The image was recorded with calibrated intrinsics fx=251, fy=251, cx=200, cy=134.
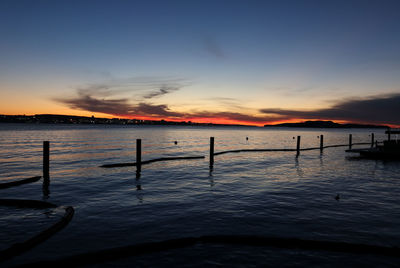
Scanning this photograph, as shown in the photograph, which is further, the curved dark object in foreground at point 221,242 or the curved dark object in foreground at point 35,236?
the curved dark object in foreground at point 35,236

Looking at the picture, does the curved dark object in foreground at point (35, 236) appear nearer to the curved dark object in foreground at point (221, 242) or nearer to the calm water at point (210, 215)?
the calm water at point (210, 215)

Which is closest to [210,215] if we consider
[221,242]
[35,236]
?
[221,242]

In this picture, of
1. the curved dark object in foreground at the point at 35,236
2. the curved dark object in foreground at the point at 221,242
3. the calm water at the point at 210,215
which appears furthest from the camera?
the calm water at the point at 210,215

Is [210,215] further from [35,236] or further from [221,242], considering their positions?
[35,236]

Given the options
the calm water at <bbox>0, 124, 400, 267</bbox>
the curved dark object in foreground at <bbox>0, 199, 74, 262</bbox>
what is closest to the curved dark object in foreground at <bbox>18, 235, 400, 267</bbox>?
the calm water at <bbox>0, 124, 400, 267</bbox>

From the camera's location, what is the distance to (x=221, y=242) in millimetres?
7457

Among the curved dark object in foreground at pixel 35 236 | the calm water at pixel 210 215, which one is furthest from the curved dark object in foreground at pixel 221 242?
the curved dark object in foreground at pixel 35 236

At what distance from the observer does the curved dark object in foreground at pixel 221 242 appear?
6.21 metres

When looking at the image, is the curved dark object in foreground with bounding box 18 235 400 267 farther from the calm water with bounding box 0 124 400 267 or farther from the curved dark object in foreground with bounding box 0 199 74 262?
the curved dark object in foreground with bounding box 0 199 74 262

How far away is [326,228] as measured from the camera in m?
8.78

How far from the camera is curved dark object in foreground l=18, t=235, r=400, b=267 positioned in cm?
621

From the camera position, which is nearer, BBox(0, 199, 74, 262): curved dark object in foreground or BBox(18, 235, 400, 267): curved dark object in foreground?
BBox(18, 235, 400, 267): curved dark object in foreground

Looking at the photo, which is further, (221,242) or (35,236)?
(221,242)

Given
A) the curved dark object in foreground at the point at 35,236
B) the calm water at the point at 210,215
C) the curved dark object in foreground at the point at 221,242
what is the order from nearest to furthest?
the curved dark object in foreground at the point at 221,242, the curved dark object in foreground at the point at 35,236, the calm water at the point at 210,215
